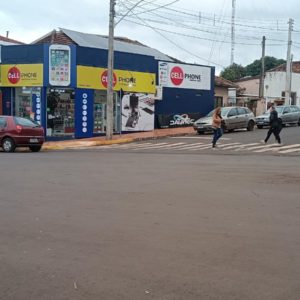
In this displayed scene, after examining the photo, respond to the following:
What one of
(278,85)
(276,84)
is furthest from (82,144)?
(278,85)

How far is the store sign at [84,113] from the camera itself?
29.0 meters

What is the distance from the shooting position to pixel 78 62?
1130 inches

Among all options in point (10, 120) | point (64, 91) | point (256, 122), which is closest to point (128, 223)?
point (10, 120)

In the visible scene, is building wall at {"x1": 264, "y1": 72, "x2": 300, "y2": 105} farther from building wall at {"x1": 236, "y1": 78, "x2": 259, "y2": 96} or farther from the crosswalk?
the crosswalk

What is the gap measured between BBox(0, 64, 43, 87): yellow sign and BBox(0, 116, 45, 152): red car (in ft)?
23.3

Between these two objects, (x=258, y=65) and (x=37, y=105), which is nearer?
(x=37, y=105)

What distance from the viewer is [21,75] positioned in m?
28.7

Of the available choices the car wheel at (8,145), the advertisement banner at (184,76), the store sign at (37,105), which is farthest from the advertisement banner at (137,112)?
the car wheel at (8,145)

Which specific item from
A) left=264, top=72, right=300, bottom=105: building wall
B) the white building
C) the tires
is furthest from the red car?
left=264, top=72, right=300, bottom=105: building wall

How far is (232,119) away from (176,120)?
5.75 m

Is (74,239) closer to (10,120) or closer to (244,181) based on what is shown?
(244,181)

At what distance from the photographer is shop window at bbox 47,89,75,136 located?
2850cm

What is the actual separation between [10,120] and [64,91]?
25.3 ft

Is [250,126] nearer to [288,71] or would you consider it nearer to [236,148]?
[236,148]
